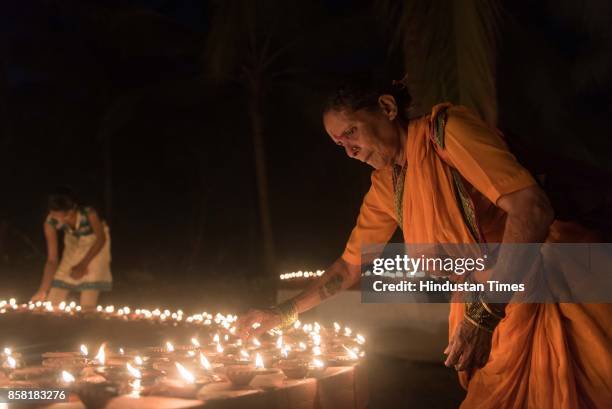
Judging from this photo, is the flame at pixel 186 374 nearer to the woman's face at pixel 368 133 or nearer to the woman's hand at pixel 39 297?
A: the woman's face at pixel 368 133

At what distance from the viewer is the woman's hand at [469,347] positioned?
235 cm

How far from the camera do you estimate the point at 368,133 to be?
104 inches

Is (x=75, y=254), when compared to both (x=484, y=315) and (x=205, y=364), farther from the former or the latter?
(x=484, y=315)

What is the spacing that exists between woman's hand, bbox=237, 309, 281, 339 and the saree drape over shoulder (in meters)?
0.79

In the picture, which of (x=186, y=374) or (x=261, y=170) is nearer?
(x=186, y=374)

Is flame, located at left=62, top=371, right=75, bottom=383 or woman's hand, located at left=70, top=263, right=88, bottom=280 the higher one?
woman's hand, located at left=70, top=263, right=88, bottom=280

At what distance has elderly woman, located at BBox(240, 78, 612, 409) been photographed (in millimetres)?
2225

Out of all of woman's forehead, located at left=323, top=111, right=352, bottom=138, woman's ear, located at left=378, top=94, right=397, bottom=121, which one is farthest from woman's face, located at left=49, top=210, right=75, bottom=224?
woman's ear, located at left=378, top=94, right=397, bottom=121

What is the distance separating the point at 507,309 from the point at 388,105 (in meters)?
0.78

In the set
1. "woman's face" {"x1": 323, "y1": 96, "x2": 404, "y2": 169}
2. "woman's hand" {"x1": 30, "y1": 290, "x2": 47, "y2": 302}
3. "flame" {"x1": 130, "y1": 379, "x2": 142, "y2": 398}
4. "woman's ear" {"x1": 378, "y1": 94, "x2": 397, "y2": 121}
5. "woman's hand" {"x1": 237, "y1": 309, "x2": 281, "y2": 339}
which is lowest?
"flame" {"x1": 130, "y1": 379, "x2": 142, "y2": 398}

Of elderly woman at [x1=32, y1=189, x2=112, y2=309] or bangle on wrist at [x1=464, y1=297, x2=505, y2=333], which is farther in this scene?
elderly woman at [x1=32, y1=189, x2=112, y2=309]

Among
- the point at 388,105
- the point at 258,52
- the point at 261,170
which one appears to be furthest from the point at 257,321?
the point at 258,52

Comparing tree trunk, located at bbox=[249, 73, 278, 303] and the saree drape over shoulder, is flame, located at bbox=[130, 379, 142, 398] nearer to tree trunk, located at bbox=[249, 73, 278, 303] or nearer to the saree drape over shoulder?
the saree drape over shoulder

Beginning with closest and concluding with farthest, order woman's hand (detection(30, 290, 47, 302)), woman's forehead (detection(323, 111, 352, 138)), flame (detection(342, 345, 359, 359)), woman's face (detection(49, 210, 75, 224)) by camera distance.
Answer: woman's forehead (detection(323, 111, 352, 138)) → flame (detection(342, 345, 359, 359)) → woman's hand (detection(30, 290, 47, 302)) → woman's face (detection(49, 210, 75, 224))
